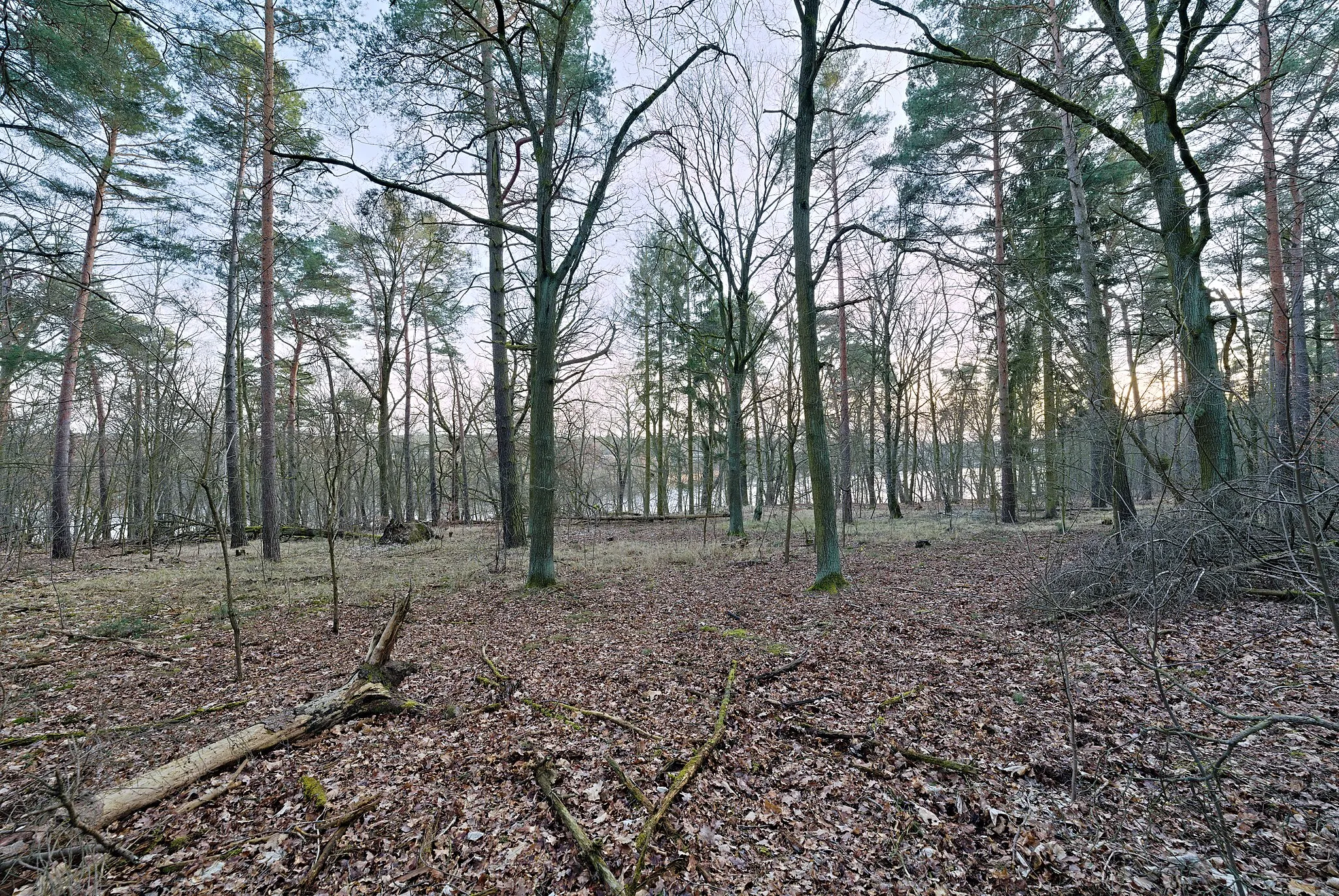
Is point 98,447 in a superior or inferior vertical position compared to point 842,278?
inferior

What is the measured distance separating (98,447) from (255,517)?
9227 mm

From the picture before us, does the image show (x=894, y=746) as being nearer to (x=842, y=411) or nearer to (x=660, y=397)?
(x=842, y=411)

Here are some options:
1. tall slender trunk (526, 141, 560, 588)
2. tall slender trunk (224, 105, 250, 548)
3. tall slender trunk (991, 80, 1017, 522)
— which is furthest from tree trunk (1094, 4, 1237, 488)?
tall slender trunk (224, 105, 250, 548)

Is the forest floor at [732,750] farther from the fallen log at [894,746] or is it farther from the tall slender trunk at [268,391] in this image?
the tall slender trunk at [268,391]

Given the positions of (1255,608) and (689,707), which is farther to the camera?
(1255,608)

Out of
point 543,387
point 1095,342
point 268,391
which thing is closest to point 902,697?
point 543,387

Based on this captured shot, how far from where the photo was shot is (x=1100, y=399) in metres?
4.31

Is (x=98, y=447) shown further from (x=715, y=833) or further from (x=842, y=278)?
(x=842, y=278)

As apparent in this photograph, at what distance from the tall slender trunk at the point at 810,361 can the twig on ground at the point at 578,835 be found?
4501 mm

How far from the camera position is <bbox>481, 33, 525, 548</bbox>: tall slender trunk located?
389 inches

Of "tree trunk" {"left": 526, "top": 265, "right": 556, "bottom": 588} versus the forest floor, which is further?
"tree trunk" {"left": 526, "top": 265, "right": 556, "bottom": 588}

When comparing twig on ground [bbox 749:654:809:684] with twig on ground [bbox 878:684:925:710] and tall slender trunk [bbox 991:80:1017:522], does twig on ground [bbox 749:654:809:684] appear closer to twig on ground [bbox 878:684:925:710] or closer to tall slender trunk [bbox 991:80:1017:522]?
twig on ground [bbox 878:684:925:710]

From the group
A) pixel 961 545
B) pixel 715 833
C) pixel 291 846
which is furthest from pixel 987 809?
pixel 961 545

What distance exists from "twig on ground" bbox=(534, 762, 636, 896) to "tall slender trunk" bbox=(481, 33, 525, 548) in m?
6.96
